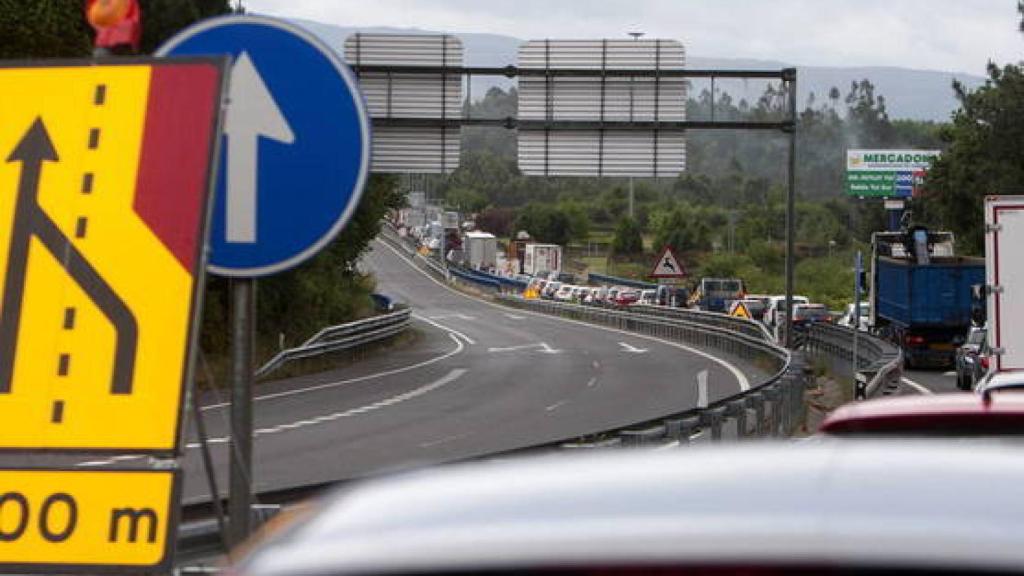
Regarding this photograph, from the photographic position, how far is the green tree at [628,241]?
571ft

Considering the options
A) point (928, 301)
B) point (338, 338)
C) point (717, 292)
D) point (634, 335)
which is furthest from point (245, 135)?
point (717, 292)

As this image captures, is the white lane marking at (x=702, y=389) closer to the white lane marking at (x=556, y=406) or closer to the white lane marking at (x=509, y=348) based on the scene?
the white lane marking at (x=556, y=406)

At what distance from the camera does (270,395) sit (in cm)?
3912

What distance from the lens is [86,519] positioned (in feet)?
21.6

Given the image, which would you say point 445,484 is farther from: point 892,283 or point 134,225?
point 892,283

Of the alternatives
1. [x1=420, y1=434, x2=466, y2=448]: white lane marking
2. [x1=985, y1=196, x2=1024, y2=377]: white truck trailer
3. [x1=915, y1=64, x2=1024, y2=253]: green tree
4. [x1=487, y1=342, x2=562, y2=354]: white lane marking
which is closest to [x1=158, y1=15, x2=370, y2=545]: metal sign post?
[x1=420, y1=434, x2=466, y2=448]: white lane marking

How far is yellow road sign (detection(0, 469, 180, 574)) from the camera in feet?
21.4

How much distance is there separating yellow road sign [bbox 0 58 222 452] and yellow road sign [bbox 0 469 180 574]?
0.16m

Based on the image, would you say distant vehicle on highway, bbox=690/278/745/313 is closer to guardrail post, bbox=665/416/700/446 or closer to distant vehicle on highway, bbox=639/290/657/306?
distant vehicle on highway, bbox=639/290/657/306

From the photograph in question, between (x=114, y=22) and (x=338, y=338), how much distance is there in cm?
4274

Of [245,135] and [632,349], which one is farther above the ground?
[245,135]

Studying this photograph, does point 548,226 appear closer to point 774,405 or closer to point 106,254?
point 774,405

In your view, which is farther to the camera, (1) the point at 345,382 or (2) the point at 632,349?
(2) the point at 632,349

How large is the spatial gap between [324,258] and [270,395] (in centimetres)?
1255
